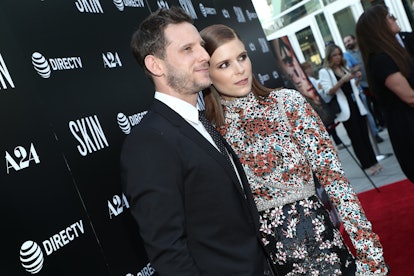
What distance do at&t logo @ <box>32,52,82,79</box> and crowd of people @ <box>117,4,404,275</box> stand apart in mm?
490

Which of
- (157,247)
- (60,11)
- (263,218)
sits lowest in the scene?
(263,218)

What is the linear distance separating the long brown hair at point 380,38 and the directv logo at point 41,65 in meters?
2.04

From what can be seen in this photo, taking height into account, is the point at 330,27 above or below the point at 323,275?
above

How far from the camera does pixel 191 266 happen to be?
1404 millimetres

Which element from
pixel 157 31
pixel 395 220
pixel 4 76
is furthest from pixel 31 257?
pixel 395 220

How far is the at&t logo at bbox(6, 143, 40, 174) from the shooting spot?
166 centimetres

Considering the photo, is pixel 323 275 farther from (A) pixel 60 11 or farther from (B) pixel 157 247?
(A) pixel 60 11

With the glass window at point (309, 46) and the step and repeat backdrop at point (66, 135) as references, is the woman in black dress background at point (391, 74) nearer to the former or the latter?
the step and repeat backdrop at point (66, 135)

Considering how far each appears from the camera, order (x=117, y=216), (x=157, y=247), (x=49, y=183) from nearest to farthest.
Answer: (x=157, y=247), (x=49, y=183), (x=117, y=216)

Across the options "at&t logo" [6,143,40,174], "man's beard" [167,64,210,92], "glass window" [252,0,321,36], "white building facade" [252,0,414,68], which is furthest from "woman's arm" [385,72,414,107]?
→ "glass window" [252,0,321,36]

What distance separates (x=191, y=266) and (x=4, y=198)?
27.4 inches

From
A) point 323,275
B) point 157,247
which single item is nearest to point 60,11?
point 157,247

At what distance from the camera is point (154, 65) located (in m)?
1.72

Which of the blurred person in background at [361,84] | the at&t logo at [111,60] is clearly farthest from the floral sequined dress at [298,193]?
the blurred person in background at [361,84]
